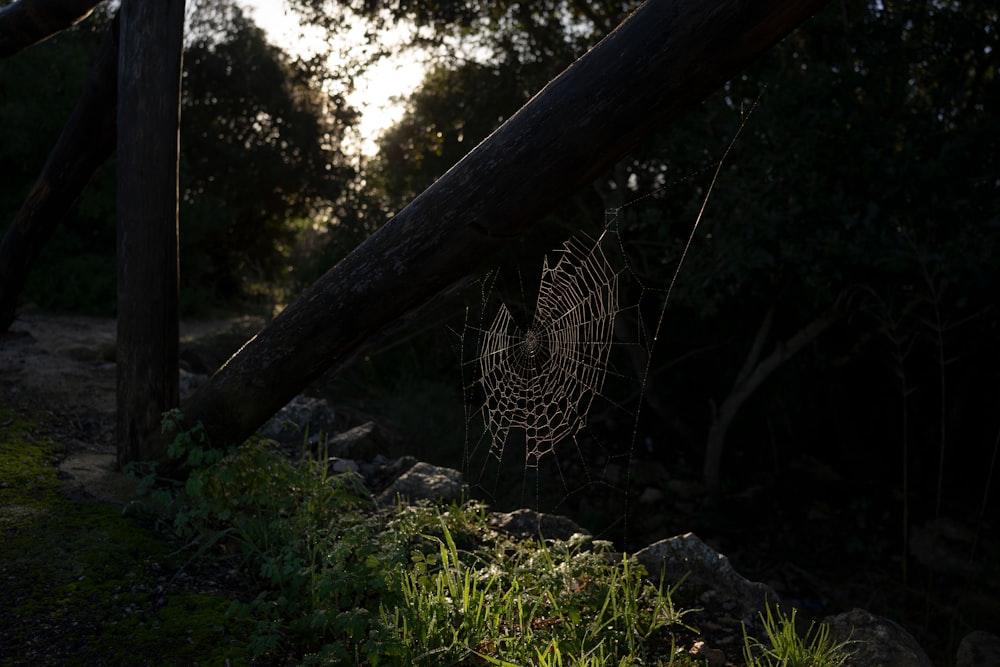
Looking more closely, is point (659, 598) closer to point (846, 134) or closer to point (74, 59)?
point (846, 134)

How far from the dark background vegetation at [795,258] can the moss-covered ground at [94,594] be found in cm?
384

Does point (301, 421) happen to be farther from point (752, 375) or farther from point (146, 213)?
point (752, 375)

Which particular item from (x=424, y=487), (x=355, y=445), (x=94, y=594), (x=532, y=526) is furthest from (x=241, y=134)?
(x=94, y=594)

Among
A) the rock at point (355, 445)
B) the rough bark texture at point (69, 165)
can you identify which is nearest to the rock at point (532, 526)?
the rock at point (355, 445)

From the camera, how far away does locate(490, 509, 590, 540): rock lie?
410 cm

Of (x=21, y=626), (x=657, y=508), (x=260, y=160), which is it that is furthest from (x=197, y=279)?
(x=21, y=626)

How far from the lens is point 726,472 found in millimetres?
8633

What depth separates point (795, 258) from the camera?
6.20m

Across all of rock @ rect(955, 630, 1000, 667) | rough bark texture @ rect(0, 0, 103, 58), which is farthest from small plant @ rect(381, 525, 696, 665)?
rough bark texture @ rect(0, 0, 103, 58)

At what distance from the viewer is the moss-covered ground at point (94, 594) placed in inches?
107

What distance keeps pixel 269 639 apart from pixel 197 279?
462 inches

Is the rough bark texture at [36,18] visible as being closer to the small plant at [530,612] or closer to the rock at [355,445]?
the rock at [355,445]

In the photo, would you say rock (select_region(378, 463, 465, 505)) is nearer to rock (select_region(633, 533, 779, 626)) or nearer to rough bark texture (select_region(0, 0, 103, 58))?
rock (select_region(633, 533, 779, 626))

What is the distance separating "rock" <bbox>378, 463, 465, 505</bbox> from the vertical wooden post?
1.26m
